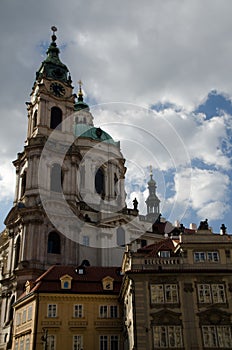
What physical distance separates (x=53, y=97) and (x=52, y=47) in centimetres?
1296

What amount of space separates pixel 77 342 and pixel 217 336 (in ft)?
41.3

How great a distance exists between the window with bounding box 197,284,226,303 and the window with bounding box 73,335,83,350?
11.7 m

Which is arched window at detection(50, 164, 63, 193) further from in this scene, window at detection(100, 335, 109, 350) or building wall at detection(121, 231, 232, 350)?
building wall at detection(121, 231, 232, 350)

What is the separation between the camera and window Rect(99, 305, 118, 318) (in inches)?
1551

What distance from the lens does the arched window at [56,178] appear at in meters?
61.0

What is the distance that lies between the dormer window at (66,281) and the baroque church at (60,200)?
12854 mm

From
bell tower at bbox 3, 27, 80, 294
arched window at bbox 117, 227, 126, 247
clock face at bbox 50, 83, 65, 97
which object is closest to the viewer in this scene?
bell tower at bbox 3, 27, 80, 294

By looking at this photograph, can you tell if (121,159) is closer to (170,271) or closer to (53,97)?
(53,97)

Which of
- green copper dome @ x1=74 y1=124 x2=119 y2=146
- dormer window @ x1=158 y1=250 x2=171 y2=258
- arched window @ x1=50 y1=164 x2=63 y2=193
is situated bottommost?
dormer window @ x1=158 y1=250 x2=171 y2=258

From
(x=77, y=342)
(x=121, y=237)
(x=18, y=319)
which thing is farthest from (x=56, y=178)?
(x=77, y=342)

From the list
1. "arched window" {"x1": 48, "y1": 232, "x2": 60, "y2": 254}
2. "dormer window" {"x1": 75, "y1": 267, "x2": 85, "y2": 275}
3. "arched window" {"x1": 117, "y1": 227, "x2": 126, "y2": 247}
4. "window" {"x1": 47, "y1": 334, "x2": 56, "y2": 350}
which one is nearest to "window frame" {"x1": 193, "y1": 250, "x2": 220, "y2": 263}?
"dormer window" {"x1": 75, "y1": 267, "x2": 85, "y2": 275}

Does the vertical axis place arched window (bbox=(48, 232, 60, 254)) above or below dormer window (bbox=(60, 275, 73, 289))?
above

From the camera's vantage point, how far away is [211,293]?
32344mm

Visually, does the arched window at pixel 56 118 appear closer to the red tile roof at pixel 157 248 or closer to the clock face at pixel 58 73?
the clock face at pixel 58 73
